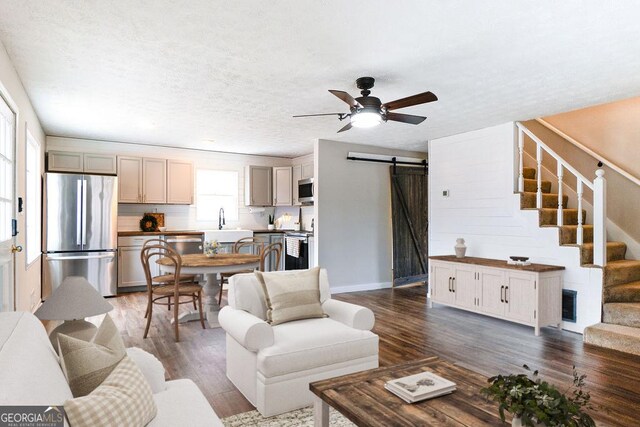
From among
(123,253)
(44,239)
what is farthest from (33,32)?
(123,253)

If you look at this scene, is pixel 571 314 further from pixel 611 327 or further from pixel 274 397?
pixel 274 397

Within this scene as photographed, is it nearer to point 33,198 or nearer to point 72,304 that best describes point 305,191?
point 33,198

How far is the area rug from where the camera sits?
2297mm

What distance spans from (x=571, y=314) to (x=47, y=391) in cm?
486

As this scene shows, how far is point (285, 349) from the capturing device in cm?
240

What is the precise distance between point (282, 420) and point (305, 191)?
17.3 ft

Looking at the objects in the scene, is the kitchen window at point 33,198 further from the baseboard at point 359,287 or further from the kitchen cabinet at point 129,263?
the baseboard at point 359,287

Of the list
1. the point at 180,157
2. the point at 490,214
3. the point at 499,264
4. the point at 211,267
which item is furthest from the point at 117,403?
the point at 180,157

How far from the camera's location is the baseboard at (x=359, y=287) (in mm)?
6343

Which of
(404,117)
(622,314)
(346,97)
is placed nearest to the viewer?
(346,97)

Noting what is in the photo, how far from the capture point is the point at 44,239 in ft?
18.2

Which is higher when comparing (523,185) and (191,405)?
(523,185)

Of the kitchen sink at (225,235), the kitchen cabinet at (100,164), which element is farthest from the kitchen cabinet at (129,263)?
the kitchen cabinet at (100,164)

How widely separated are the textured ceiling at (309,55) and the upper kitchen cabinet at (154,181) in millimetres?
1839
